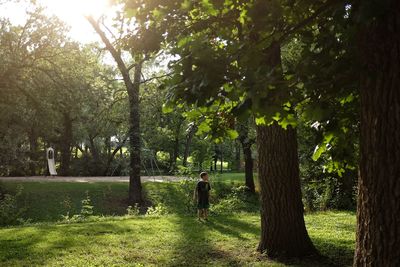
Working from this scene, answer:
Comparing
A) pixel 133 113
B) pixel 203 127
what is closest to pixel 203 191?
pixel 203 127

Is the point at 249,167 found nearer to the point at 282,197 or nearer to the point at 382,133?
the point at 282,197

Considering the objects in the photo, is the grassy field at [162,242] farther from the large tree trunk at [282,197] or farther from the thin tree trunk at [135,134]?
the thin tree trunk at [135,134]

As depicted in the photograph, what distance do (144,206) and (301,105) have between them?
18005mm

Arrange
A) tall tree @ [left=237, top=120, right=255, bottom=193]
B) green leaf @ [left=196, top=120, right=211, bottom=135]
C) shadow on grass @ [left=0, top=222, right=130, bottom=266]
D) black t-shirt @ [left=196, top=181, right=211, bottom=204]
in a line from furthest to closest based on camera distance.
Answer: tall tree @ [left=237, top=120, right=255, bottom=193] < black t-shirt @ [left=196, top=181, right=211, bottom=204] < shadow on grass @ [left=0, top=222, right=130, bottom=266] < green leaf @ [left=196, top=120, right=211, bottom=135]

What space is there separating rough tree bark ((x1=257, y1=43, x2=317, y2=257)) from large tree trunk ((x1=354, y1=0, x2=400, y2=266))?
10.4ft

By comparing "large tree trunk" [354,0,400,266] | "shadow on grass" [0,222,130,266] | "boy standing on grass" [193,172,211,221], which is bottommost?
"shadow on grass" [0,222,130,266]

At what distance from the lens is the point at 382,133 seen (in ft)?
12.4

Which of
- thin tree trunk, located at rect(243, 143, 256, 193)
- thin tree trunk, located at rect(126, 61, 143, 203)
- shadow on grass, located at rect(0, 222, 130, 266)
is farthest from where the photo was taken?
thin tree trunk, located at rect(243, 143, 256, 193)

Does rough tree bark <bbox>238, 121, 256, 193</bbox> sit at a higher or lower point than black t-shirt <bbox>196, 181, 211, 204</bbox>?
higher

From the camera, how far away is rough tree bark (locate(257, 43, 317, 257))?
714 cm

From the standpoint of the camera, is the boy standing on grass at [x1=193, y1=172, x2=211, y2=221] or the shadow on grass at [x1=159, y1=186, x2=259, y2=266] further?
the boy standing on grass at [x1=193, y1=172, x2=211, y2=221]

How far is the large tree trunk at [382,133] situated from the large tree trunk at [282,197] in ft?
10.4

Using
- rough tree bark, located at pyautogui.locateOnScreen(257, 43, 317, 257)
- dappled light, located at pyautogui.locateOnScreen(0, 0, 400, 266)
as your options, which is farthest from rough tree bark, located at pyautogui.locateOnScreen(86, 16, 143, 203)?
rough tree bark, located at pyautogui.locateOnScreen(257, 43, 317, 257)

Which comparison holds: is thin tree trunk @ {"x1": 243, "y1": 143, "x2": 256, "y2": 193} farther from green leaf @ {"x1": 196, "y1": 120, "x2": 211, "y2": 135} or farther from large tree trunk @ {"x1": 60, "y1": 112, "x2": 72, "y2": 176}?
green leaf @ {"x1": 196, "y1": 120, "x2": 211, "y2": 135}
